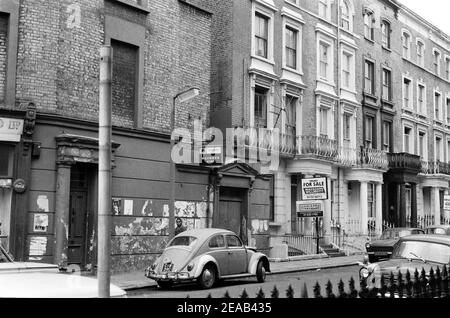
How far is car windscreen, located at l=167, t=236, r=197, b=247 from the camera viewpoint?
1532 centimetres

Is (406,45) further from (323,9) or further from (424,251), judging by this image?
(424,251)

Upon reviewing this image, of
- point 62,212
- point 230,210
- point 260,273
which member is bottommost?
point 260,273

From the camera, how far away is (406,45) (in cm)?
3988

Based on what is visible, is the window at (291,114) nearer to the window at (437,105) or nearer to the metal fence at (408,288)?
the metal fence at (408,288)

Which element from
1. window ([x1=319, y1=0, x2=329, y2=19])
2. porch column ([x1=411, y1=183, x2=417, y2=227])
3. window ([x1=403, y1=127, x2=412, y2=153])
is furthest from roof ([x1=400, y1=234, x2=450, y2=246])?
window ([x1=403, y1=127, x2=412, y2=153])

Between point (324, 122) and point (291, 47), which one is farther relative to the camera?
point (324, 122)

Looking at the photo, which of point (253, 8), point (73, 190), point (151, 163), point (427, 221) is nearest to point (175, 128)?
point (151, 163)

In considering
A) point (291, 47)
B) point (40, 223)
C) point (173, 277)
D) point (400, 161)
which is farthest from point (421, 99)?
point (40, 223)

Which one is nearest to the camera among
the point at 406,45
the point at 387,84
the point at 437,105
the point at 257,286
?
the point at 257,286

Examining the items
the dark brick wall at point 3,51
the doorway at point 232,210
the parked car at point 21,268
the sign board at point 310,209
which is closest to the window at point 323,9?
the sign board at point 310,209

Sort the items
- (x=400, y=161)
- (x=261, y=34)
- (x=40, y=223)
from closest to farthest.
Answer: (x=40, y=223) < (x=261, y=34) < (x=400, y=161)

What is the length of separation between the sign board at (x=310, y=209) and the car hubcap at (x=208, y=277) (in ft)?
32.4

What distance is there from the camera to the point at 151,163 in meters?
19.1

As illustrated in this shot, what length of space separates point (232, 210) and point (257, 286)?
7.58 metres
